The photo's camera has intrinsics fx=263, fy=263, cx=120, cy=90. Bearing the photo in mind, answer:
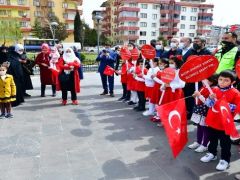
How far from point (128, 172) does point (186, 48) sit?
3.72 metres

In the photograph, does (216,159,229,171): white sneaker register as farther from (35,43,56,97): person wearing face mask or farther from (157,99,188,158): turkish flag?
(35,43,56,97): person wearing face mask

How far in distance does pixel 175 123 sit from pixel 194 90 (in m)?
2.46

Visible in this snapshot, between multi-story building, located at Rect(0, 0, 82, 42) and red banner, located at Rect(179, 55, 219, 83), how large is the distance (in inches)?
1787

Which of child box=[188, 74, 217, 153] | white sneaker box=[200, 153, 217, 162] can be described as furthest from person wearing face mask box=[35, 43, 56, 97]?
white sneaker box=[200, 153, 217, 162]

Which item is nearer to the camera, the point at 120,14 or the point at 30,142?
the point at 30,142

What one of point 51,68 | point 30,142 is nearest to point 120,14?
point 51,68

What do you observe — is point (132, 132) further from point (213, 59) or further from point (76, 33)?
point (76, 33)

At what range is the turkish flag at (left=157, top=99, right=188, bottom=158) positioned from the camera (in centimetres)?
340

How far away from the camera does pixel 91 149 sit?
4375 millimetres

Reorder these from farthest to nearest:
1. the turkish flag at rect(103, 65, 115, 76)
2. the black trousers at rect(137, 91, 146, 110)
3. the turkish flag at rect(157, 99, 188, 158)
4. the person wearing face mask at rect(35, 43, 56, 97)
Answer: the person wearing face mask at rect(35, 43, 56, 97) < the turkish flag at rect(103, 65, 115, 76) < the black trousers at rect(137, 91, 146, 110) < the turkish flag at rect(157, 99, 188, 158)

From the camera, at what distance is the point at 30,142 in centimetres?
465

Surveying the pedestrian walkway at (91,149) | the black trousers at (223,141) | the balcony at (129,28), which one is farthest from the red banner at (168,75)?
the balcony at (129,28)

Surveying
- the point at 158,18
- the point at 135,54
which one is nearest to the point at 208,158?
the point at 135,54

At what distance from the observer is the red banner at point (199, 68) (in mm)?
3471
